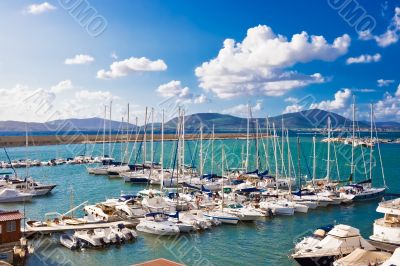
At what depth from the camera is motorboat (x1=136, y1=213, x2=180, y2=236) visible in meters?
31.1

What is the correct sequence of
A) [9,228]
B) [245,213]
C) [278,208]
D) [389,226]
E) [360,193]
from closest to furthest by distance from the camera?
[9,228]
[389,226]
[245,213]
[278,208]
[360,193]

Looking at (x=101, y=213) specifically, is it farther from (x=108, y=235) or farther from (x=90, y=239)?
(x=90, y=239)

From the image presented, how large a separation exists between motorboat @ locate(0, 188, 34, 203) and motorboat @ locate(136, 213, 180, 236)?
20.5 meters

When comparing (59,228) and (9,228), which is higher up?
(9,228)

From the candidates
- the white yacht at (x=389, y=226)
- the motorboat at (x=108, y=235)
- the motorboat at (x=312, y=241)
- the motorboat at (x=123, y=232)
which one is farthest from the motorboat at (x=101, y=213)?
the white yacht at (x=389, y=226)

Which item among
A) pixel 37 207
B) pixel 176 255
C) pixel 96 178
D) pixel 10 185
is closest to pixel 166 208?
pixel 176 255

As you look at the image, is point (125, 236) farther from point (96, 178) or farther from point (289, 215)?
point (96, 178)

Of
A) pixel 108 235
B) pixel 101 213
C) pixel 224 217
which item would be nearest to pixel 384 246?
pixel 224 217

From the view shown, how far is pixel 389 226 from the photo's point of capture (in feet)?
88.2

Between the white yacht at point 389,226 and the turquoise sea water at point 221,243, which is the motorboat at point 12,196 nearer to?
the turquoise sea water at point 221,243

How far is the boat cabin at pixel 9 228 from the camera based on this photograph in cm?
2395

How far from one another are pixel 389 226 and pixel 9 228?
76.4ft

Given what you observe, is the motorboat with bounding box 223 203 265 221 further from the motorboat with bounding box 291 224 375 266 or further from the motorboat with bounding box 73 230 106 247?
the motorboat with bounding box 73 230 106 247

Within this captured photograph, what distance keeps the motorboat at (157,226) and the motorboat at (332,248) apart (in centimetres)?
1028
